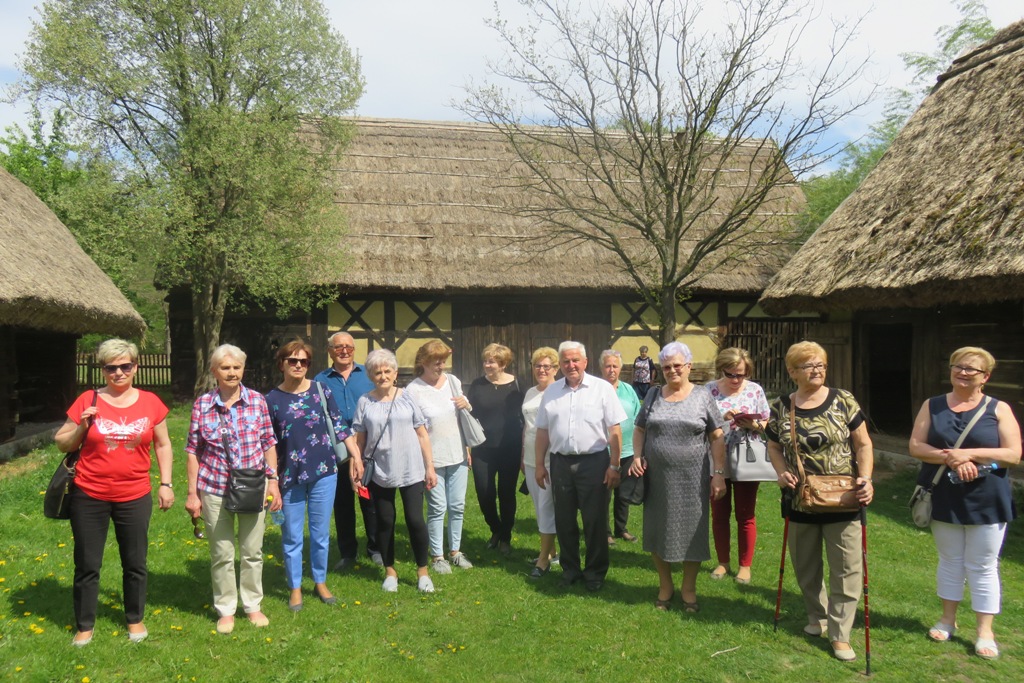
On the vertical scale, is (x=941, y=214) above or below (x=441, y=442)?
above

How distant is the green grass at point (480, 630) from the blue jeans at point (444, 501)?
27 cm

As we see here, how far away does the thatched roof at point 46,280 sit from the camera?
7562 mm

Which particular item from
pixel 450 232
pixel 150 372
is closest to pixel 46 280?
pixel 450 232

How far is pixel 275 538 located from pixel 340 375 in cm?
161

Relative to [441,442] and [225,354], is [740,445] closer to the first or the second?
[441,442]

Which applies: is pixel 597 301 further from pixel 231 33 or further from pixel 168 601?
pixel 168 601

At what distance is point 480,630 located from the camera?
4.11 m

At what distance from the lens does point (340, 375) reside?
5.11 metres

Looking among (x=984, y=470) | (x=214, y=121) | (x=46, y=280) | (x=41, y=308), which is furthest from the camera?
(x=214, y=121)

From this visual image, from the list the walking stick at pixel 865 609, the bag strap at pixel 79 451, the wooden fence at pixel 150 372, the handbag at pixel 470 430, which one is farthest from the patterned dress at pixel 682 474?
the wooden fence at pixel 150 372

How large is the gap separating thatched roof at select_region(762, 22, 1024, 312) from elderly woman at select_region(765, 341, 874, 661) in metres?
3.67

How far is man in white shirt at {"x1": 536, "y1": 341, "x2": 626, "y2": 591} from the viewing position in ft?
14.9

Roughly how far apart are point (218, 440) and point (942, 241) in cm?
688

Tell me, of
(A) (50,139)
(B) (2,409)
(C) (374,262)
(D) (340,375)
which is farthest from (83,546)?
(A) (50,139)
